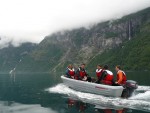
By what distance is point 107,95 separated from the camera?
3019cm

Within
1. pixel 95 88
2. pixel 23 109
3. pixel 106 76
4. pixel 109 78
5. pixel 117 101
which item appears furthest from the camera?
pixel 95 88

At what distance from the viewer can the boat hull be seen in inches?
1147

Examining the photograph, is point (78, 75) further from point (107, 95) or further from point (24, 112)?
point (24, 112)

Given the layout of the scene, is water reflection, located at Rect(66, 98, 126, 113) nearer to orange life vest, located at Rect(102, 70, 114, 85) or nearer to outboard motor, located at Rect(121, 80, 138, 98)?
orange life vest, located at Rect(102, 70, 114, 85)

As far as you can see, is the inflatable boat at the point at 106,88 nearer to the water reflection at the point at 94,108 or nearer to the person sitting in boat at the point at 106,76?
the person sitting in boat at the point at 106,76

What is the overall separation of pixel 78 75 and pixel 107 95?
794cm

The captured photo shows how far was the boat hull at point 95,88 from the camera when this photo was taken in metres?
29.1

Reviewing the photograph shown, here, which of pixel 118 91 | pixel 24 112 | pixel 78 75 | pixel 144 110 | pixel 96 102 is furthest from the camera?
pixel 78 75

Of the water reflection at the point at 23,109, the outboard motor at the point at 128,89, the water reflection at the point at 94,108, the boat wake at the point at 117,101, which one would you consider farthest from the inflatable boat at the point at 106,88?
the water reflection at the point at 23,109

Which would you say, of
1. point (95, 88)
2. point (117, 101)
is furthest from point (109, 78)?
point (117, 101)

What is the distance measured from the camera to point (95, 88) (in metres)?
31.7

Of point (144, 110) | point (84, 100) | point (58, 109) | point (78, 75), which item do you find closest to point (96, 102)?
point (84, 100)

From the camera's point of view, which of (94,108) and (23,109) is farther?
(23,109)

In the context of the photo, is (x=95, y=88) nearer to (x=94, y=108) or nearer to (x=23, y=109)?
(x=94, y=108)
